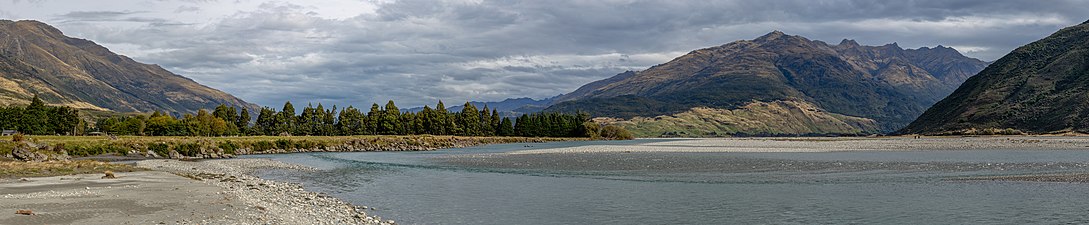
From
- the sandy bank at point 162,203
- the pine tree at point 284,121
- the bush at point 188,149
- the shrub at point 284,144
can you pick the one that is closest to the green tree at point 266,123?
the pine tree at point 284,121

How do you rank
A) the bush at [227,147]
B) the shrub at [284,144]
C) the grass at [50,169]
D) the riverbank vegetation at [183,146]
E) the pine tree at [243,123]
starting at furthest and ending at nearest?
the pine tree at [243,123], the shrub at [284,144], the bush at [227,147], the riverbank vegetation at [183,146], the grass at [50,169]

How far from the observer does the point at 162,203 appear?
32.8 m

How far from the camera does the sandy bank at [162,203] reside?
26859mm

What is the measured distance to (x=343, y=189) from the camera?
48.9 meters

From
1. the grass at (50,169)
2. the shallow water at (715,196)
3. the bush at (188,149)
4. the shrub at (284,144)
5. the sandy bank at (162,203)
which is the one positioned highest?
the shrub at (284,144)

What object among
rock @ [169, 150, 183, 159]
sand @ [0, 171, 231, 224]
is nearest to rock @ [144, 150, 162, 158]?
rock @ [169, 150, 183, 159]

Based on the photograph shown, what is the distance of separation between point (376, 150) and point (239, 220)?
118928 millimetres

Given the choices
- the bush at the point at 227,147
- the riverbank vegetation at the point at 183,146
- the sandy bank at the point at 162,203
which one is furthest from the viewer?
the bush at the point at 227,147

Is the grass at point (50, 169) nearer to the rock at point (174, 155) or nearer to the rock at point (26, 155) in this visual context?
the rock at point (26, 155)

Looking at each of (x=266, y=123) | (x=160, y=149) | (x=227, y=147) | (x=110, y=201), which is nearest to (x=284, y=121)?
(x=266, y=123)

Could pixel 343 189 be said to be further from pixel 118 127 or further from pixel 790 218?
pixel 118 127

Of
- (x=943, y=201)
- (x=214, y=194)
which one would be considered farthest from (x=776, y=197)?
(x=214, y=194)

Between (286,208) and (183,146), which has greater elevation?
(183,146)

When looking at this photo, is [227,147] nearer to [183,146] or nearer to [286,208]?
[183,146]
